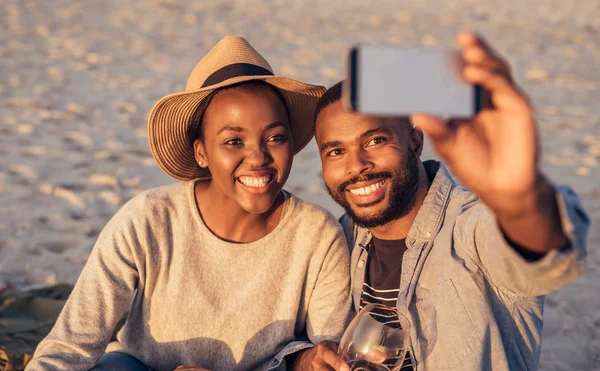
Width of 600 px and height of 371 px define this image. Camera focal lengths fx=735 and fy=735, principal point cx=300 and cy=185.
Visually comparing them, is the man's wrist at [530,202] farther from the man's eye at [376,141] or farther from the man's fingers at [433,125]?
the man's eye at [376,141]

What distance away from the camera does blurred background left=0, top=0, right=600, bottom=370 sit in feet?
17.0

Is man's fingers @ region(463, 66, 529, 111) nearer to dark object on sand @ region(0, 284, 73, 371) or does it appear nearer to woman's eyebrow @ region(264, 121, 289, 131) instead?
woman's eyebrow @ region(264, 121, 289, 131)

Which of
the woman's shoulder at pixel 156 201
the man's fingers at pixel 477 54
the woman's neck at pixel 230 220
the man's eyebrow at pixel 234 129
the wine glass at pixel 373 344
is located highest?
the man's fingers at pixel 477 54

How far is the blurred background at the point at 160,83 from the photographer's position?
5.17 metres

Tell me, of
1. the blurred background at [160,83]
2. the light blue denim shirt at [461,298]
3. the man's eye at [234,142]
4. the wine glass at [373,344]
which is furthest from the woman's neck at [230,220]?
the blurred background at [160,83]

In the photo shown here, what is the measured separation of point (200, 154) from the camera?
10.7 feet

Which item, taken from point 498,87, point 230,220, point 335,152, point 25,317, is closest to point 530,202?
point 498,87

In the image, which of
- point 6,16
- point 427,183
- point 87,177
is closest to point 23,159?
point 87,177

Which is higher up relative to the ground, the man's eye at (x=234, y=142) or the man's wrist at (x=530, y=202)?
the man's eye at (x=234, y=142)

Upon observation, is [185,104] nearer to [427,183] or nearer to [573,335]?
[427,183]

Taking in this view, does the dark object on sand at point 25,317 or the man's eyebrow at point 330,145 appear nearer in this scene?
the man's eyebrow at point 330,145

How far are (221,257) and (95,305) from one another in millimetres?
542

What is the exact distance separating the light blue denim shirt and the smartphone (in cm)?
80

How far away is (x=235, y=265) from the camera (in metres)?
3.11
